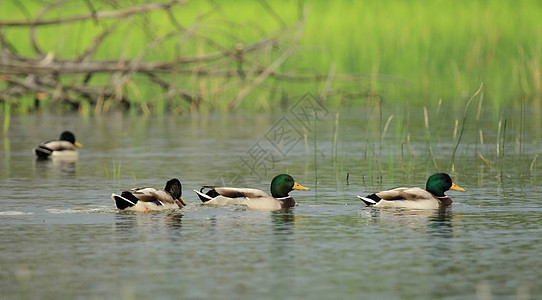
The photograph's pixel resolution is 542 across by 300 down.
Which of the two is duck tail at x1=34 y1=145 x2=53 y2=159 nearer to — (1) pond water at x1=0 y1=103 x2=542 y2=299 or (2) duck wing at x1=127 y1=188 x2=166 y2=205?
(1) pond water at x1=0 y1=103 x2=542 y2=299

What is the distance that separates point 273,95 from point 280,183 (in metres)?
16.3

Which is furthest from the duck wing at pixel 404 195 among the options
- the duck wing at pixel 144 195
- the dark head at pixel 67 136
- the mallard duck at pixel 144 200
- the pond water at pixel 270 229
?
the dark head at pixel 67 136

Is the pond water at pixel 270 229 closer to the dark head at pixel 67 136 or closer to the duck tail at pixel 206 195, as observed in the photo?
the duck tail at pixel 206 195

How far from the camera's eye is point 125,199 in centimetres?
1234

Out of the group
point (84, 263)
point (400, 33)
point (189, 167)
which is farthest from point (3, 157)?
point (400, 33)

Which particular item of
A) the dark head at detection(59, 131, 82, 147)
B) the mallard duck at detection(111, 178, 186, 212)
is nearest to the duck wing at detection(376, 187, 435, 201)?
the mallard duck at detection(111, 178, 186, 212)

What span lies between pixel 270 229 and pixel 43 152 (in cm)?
891

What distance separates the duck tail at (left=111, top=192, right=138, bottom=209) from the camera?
12359mm

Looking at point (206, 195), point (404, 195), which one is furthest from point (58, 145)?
point (404, 195)

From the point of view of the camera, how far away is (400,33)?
3319 centimetres

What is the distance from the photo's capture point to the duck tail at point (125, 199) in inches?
487

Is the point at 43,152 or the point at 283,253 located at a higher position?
the point at 43,152

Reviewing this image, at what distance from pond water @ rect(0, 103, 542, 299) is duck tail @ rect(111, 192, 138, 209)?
0.11 meters

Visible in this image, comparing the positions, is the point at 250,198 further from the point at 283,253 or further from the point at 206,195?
the point at 283,253
